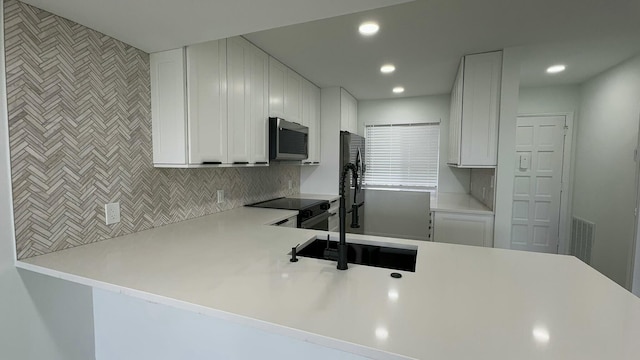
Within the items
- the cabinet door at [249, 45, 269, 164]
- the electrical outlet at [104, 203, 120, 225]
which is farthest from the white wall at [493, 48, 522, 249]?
the electrical outlet at [104, 203, 120, 225]

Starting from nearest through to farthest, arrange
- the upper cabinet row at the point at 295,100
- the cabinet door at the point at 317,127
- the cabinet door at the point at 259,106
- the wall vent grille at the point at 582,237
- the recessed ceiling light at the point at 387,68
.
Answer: the cabinet door at the point at 259,106 → the upper cabinet row at the point at 295,100 → the recessed ceiling light at the point at 387,68 → the wall vent grille at the point at 582,237 → the cabinet door at the point at 317,127

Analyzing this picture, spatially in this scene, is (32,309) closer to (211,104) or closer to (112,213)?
(112,213)

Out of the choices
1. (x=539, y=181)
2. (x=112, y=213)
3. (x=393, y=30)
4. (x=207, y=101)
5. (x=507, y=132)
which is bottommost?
(x=112, y=213)

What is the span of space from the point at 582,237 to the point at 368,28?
3.67 meters

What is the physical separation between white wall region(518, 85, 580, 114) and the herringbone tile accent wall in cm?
441

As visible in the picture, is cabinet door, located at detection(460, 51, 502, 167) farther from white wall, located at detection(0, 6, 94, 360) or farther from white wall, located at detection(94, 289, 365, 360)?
white wall, located at detection(0, 6, 94, 360)

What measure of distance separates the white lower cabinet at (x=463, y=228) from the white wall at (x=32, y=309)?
2783 mm

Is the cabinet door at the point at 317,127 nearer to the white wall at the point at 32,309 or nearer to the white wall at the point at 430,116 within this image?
the white wall at the point at 430,116

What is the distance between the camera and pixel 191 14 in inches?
51.6

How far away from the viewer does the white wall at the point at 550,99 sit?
12.1 feet

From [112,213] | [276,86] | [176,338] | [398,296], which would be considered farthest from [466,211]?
[112,213]

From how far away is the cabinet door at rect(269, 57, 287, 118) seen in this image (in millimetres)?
2711

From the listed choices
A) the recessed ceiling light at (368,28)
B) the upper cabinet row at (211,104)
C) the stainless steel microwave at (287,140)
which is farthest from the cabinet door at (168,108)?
the recessed ceiling light at (368,28)

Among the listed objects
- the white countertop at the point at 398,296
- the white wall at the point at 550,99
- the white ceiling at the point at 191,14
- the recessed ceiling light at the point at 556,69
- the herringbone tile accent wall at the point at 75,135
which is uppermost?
the recessed ceiling light at the point at 556,69
